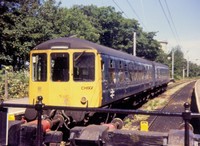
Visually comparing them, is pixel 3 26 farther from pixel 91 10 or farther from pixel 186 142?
pixel 91 10

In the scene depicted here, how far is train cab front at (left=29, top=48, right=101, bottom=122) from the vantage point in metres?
9.23

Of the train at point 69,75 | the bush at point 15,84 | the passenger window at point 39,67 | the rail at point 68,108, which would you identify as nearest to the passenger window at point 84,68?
the train at point 69,75

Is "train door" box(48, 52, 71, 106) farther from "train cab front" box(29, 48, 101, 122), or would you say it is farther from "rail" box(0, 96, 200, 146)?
"rail" box(0, 96, 200, 146)

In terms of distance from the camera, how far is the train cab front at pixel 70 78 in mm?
9227

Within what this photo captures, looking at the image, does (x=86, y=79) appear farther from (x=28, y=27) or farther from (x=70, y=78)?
(x=28, y=27)

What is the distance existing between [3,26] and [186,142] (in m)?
19.0

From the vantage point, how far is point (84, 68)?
9.32 m

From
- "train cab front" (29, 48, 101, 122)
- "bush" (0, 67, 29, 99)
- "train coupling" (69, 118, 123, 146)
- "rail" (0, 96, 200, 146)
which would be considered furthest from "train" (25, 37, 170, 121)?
"bush" (0, 67, 29, 99)

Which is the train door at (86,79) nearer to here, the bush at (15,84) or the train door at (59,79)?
the train door at (59,79)

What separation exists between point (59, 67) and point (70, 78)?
0.57 metres

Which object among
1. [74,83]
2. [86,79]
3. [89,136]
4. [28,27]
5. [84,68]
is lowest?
[89,136]

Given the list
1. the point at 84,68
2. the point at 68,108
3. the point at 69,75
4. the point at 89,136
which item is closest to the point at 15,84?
the point at 69,75

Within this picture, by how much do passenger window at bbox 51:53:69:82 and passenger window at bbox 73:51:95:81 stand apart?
245mm

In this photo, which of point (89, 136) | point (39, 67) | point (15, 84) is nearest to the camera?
point (89, 136)
